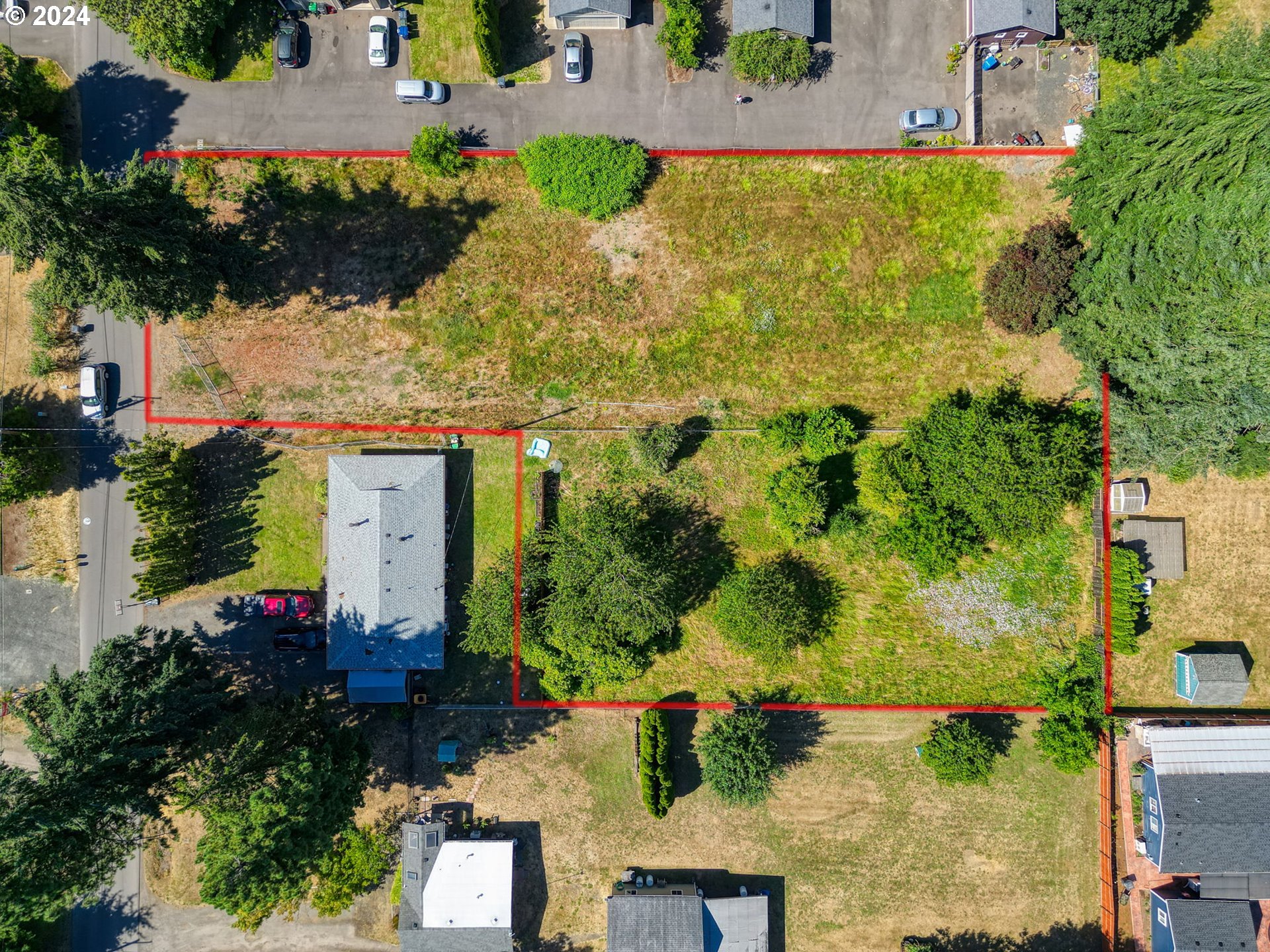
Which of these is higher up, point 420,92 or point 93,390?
point 420,92

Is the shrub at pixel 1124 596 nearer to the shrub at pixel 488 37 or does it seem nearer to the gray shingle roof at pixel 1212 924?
the gray shingle roof at pixel 1212 924

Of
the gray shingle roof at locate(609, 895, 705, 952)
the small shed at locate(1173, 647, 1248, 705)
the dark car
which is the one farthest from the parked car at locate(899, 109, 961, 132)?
the gray shingle roof at locate(609, 895, 705, 952)

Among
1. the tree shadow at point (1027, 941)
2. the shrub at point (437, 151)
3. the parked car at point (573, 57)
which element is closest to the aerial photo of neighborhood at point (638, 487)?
the tree shadow at point (1027, 941)

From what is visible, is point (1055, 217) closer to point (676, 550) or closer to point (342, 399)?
point (676, 550)

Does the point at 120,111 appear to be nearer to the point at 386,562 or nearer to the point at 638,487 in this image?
the point at 386,562

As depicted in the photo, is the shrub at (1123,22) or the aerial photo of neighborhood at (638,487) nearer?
the shrub at (1123,22)

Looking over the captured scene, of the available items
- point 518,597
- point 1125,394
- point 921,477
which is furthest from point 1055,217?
point 518,597

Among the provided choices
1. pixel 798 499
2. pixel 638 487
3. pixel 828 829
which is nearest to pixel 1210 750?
pixel 828 829
